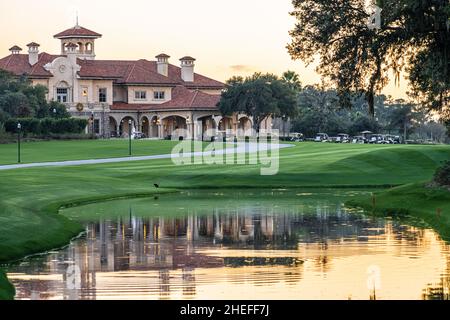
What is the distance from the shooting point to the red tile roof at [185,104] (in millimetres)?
138625

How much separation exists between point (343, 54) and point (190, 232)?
446 inches

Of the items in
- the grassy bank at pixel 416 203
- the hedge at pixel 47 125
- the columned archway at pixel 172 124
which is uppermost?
the columned archway at pixel 172 124

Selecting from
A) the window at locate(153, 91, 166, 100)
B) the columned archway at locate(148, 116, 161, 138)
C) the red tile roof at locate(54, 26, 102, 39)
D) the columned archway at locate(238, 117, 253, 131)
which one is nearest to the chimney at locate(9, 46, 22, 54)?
the red tile roof at locate(54, 26, 102, 39)

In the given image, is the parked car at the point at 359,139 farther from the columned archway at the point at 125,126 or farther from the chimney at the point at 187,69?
the columned archway at the point at 125,126

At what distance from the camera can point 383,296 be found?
950 inches

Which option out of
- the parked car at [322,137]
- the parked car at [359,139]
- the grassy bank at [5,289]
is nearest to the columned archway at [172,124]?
the parked car at [322,137]

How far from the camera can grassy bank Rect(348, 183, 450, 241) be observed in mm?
40875

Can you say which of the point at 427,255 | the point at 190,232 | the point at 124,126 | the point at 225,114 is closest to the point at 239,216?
the point at 190,232

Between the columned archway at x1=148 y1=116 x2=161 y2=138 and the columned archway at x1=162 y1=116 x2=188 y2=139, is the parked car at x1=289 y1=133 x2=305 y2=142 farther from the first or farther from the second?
the columned archway at x1=148 y1=116 x2=161 y2=138

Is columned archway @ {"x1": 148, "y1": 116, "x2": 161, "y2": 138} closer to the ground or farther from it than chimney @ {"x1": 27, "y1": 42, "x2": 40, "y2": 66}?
closer to the ground

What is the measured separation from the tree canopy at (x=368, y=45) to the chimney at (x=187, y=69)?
111 meters

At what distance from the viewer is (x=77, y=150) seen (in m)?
101

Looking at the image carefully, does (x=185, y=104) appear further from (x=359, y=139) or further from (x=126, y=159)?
(x=126, y=159)
